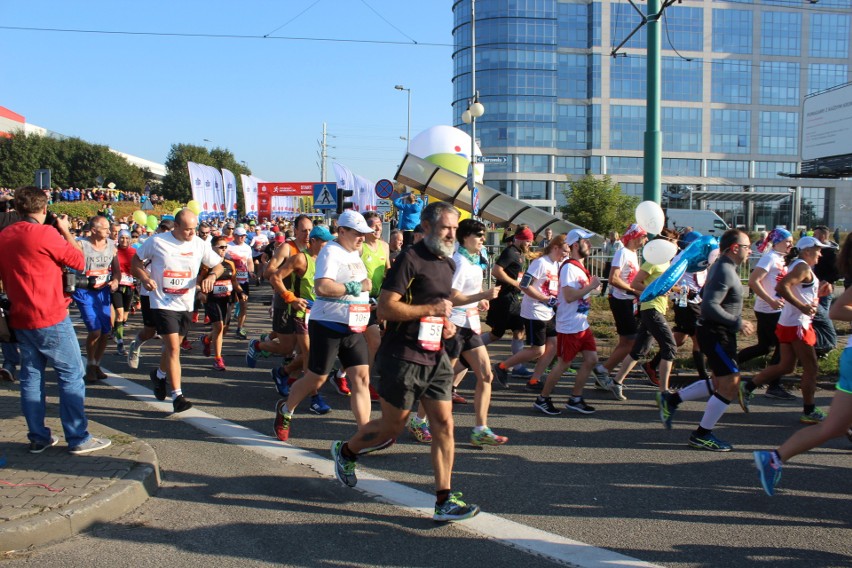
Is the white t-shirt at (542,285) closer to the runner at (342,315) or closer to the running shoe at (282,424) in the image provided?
the runner at (342,315)

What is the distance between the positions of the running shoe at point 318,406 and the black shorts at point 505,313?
105 inches

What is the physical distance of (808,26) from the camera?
6519 centimetres

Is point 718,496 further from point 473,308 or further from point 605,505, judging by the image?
point 473,308

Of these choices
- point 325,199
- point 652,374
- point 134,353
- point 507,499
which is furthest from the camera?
point 325,199

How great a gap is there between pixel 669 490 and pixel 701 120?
6757 cm

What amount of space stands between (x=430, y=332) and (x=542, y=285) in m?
3.50

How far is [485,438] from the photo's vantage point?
597 centimetres

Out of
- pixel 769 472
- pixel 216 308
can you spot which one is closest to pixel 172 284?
pixel 216 308

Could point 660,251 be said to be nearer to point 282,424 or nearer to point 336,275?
point 336,275

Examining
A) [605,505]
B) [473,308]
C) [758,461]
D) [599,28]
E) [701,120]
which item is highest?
[599,28]

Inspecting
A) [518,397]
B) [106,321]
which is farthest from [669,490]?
[106,321]

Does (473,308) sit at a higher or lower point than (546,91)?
lower

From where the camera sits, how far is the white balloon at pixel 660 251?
7199 millimetres

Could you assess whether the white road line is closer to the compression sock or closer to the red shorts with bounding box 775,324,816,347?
the compression sock
